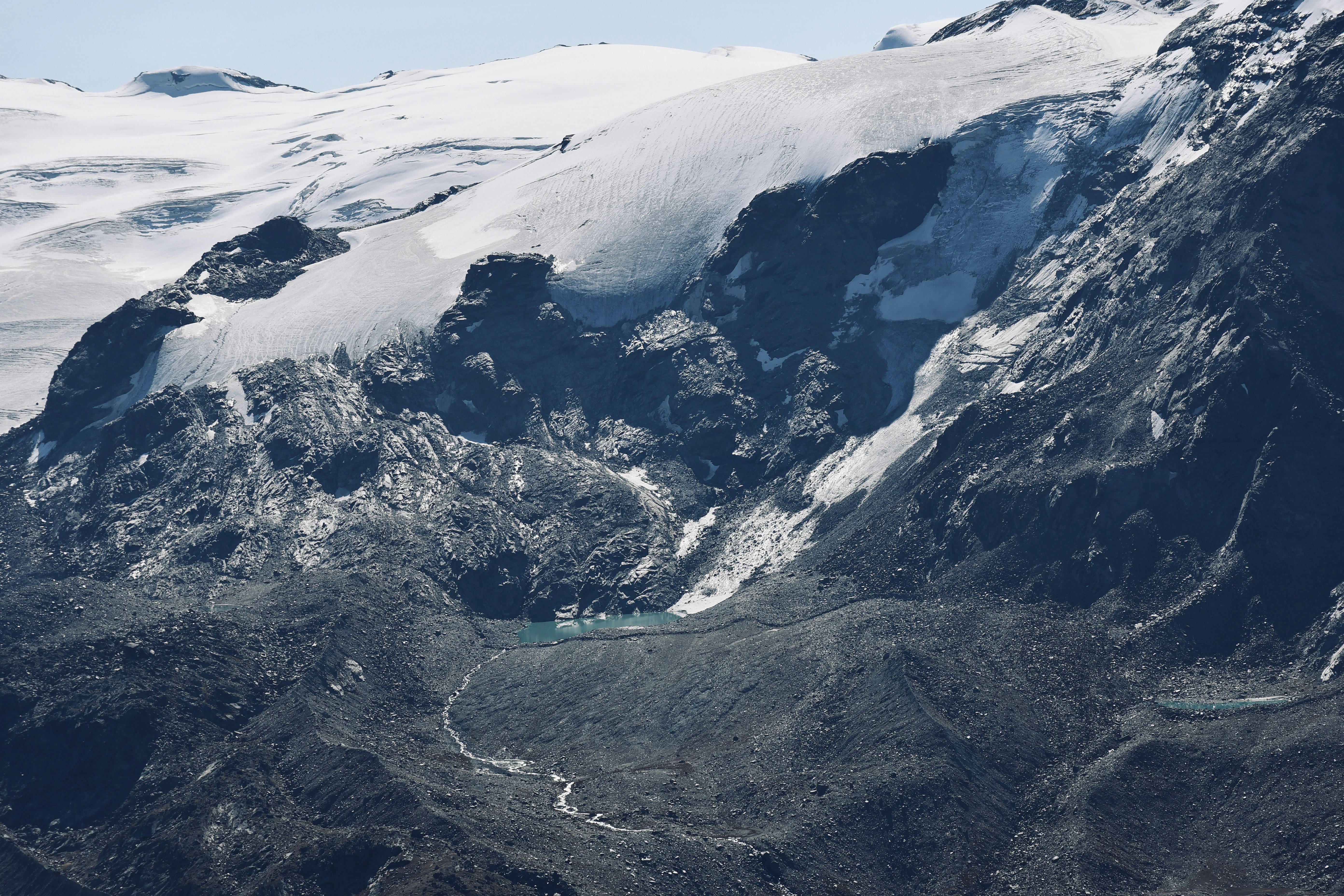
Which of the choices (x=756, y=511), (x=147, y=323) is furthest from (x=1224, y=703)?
(x=147, y=323)

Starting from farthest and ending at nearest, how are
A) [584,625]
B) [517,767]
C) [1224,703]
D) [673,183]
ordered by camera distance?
1. [673,183]
2. [584,625]
3. [517,767]
4. [1224,703]

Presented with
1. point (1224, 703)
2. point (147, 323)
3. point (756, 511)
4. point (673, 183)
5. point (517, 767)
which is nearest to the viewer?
point (1224, 703)

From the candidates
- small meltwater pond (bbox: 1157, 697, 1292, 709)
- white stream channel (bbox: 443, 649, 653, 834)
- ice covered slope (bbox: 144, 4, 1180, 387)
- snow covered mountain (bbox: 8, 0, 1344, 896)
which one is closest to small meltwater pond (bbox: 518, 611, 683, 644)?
snow covered mountain (bbox: 8, 0, 1344, 896)

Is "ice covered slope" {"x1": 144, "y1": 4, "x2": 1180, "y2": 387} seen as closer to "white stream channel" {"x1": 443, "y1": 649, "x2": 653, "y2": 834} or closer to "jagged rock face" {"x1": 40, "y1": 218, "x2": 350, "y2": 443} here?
"jagged rock face" {"x1": 40, "y1": 218, "x2": 350, "y2": 443}

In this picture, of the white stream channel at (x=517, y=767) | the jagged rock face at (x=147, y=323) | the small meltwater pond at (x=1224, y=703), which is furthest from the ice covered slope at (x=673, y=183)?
the small meltwater pond at (x=1224, y=703)

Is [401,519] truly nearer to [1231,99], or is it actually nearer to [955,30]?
[1231,99]

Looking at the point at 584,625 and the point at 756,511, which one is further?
the point at 756,511

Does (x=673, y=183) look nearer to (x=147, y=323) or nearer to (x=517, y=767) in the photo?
(x=147, y=323)
